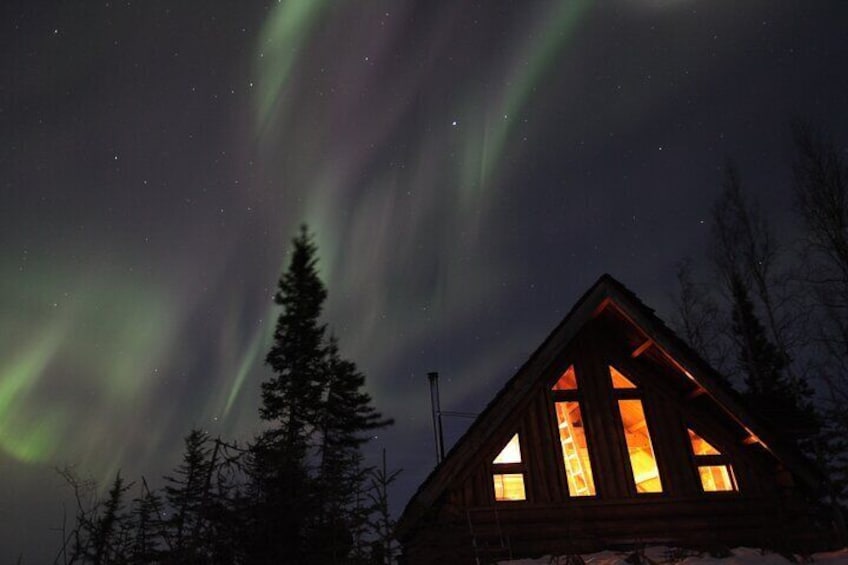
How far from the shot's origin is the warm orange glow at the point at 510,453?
36.5ft

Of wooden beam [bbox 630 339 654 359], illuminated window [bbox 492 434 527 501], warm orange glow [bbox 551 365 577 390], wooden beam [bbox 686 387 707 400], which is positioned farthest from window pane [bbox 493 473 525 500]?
wooden beam [bbox 686 387 707 400]

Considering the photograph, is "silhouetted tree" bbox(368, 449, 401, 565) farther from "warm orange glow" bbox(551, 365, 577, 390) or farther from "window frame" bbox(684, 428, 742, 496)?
"window frame" bbox(684, 428, 742, 496)

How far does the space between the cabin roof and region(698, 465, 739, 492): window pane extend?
797 mm

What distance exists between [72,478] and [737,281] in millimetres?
24875

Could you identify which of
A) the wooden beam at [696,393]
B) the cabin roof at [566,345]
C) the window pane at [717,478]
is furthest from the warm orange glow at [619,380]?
the window pane at [717,478]

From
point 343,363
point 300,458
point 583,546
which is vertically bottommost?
point 583,546

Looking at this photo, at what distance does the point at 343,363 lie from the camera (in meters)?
38.1

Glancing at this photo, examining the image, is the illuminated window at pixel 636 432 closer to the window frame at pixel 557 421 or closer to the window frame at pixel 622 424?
the window frame at pixel 622 424

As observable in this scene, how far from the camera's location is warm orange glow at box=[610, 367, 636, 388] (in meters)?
12.0

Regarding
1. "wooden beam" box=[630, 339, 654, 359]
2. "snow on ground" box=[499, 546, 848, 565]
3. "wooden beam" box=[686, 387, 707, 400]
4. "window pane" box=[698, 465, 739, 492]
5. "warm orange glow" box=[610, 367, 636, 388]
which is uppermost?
"wooden beam" box=[630, 339, 654, 359]

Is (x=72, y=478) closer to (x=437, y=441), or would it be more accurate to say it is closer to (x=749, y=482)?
(x=749, y=482)

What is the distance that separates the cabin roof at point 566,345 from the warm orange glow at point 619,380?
2.90 ft

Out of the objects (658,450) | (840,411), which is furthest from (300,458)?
(840,411)

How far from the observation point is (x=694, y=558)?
879 cm
